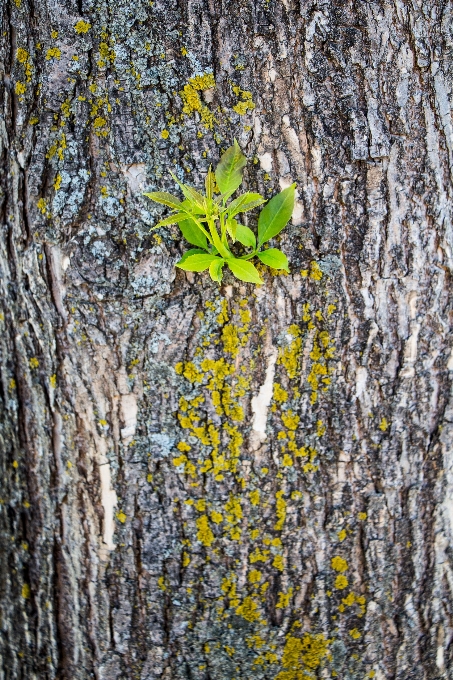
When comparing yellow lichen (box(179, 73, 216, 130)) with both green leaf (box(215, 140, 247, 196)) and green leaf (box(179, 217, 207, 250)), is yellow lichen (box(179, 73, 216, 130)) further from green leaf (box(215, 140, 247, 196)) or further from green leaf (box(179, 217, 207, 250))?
green leaf (box(179, 217, 207, 250))

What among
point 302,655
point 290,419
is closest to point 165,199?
point 290,419

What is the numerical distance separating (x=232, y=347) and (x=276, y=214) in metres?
0.38

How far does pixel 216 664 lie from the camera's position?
1.57 metres

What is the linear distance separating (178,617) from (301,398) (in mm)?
764

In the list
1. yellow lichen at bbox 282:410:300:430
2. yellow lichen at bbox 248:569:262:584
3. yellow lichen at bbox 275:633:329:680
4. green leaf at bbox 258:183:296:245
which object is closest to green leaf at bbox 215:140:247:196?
green leaf at bbox 258:183:296:245

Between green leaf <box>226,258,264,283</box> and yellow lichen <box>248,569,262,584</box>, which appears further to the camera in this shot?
yellow lichen <box>248,569,262,584</box>

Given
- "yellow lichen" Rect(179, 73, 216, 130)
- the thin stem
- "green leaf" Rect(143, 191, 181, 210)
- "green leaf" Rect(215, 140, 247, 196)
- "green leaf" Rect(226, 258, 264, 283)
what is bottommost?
"green leaf" Rect(226, 258, 264, 283)

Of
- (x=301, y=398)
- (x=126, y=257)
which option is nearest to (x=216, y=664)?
(x=301, y=398)

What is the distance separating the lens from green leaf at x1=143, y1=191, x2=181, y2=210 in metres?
1.29

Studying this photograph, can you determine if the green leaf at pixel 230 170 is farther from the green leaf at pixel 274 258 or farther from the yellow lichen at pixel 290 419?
the yellow lichen at pixel 290 419

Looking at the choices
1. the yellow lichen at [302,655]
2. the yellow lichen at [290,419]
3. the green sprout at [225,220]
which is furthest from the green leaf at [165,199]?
the yellow lichen at [302,655]

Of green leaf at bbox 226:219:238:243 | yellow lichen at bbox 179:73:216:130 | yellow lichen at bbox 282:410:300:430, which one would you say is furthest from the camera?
yellow lichen at bbox 282:410:300:430

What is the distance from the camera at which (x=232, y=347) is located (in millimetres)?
1464

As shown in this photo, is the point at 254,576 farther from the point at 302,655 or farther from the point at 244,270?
the point at 244,270
